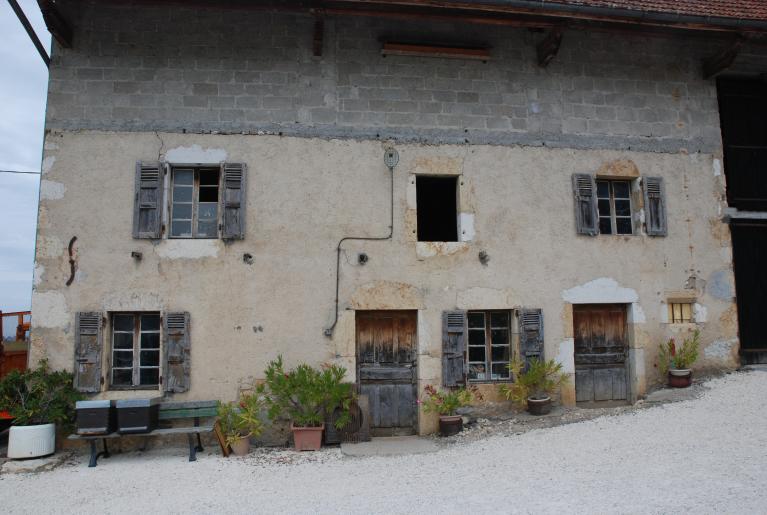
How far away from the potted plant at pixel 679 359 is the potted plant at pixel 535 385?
61.0 inches

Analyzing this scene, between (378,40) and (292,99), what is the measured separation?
1495 millimetres

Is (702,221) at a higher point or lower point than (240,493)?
higher

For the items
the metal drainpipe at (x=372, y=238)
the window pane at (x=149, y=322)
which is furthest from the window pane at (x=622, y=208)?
the window pane at (x=149, y=322)

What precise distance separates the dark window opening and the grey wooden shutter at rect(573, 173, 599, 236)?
101 inches

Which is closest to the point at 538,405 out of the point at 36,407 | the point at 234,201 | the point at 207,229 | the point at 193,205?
the point at 234,201

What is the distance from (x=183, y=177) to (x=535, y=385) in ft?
18.3

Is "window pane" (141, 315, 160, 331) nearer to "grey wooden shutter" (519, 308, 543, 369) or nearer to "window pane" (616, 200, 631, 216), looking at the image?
"grey wooden shutter" (519, 308, 543, 369)

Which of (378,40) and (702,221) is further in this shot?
(702,221)

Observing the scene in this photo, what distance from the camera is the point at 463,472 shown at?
5426 mm

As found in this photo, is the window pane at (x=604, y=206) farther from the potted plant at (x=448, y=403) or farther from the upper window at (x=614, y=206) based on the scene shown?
the potted plant at (x=448, y=403)

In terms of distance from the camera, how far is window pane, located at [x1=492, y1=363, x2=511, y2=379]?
7512 millimetres

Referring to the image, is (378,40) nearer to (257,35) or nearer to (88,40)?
(257,35)

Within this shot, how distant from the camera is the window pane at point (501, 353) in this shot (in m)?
7.56

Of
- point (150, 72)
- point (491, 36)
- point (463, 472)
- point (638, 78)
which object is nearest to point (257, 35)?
point (150, 72)
